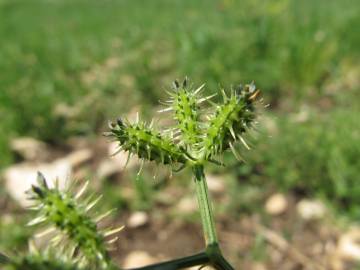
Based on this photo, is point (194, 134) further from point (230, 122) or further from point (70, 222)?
point (70, 222)

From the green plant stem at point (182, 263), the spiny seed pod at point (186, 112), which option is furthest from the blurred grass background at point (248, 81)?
the green plant stem at point (182, 263)

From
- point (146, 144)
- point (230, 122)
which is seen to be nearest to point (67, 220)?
point (146, 144)

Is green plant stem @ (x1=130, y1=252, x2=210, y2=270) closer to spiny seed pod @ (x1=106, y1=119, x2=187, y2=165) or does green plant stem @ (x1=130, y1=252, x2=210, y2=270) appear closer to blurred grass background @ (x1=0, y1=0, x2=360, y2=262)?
spiny seed pod @ (x1=106, y1=119, x2=187, y2=165)

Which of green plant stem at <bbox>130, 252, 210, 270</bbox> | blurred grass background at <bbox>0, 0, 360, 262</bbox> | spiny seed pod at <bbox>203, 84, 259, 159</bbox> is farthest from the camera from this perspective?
blurred grass background at <bbox>0, 0, 360, 262</bbox>

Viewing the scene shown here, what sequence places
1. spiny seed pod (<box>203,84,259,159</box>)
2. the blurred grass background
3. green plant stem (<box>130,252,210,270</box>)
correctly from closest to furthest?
1. green plant stem (<box>130,252,210,270</box>)
2. spiny seed pod (<box>203,84,259,159</box>)
3. the blurred grass background

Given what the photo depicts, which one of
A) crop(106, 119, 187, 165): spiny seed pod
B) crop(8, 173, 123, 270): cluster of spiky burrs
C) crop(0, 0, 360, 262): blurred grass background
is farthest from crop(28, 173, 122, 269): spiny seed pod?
crop(0, 0, 360, 262): blurred grass background
